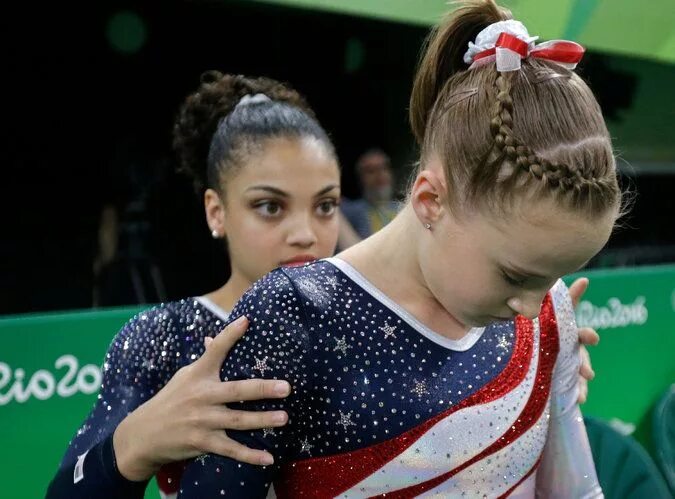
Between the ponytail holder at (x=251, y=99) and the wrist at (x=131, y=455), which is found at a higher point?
the ponytail holder at (x=251, y=99)

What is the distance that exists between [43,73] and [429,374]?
4.01 metres

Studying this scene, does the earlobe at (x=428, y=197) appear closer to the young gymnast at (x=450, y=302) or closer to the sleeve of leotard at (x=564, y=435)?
the young gymnast at (x=450, y=302)

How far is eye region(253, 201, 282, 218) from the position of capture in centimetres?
137

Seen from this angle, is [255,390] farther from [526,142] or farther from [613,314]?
[613,314]

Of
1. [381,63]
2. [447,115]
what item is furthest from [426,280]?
[381,63]

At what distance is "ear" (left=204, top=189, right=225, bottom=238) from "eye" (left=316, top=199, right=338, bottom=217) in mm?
177

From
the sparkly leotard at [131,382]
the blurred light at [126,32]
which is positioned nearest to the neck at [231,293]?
the sparkly leotard at [131,382]

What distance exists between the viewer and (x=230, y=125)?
1.47 meters

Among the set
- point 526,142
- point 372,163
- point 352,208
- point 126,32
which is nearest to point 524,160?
point 526,142

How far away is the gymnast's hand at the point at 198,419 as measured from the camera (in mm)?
809

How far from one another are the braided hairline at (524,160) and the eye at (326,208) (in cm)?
64

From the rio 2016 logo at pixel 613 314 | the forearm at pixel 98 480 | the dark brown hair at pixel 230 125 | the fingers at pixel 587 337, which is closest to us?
the forearm at pixel 98 480

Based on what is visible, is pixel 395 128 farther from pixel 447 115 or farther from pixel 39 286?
pixel 447 115

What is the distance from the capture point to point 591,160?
80 cm
